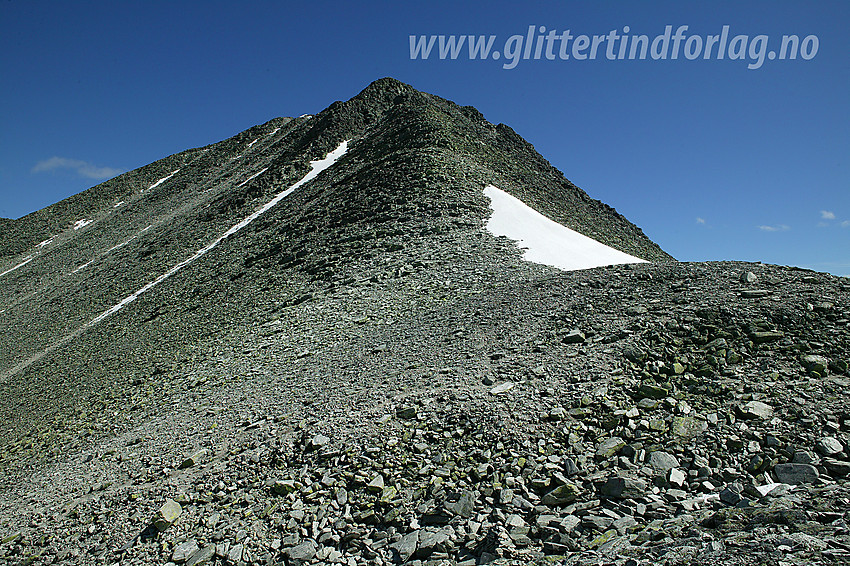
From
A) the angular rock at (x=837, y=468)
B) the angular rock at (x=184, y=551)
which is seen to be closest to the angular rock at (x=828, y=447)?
the angular rock at (x=837, y=468)

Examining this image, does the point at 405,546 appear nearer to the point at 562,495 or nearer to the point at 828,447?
the point at 562,495

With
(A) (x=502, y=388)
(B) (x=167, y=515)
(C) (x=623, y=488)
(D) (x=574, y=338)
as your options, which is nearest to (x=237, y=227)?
(B) (x=167, y=515)

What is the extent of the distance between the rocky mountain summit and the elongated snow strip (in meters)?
0.80

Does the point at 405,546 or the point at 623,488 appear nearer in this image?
the point at 405,546

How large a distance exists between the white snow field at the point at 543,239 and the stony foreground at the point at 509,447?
5121 millimetres

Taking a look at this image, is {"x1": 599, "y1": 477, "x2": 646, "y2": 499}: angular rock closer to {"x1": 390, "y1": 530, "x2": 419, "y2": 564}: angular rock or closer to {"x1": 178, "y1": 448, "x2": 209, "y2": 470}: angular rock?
{"x1": 390, "y1": 530, "x2": 419, "y2": 564}: angular rock

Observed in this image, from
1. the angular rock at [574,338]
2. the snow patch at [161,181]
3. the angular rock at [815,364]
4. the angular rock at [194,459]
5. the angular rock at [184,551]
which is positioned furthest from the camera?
the snow patch at [161,181]

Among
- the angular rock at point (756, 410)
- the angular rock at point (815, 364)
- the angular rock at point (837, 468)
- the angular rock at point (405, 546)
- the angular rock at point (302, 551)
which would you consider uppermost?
the angular rock at point (815, 364)

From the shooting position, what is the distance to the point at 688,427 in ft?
24.6

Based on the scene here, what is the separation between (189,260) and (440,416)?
27737 mm

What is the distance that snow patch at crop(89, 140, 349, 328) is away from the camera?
2711 cm

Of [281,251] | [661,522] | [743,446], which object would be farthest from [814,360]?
[281,251]

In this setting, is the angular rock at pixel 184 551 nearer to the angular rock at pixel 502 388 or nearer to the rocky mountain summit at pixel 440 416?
the rocky mountain summit at pixel 440 416

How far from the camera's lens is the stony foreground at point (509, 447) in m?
5.90
